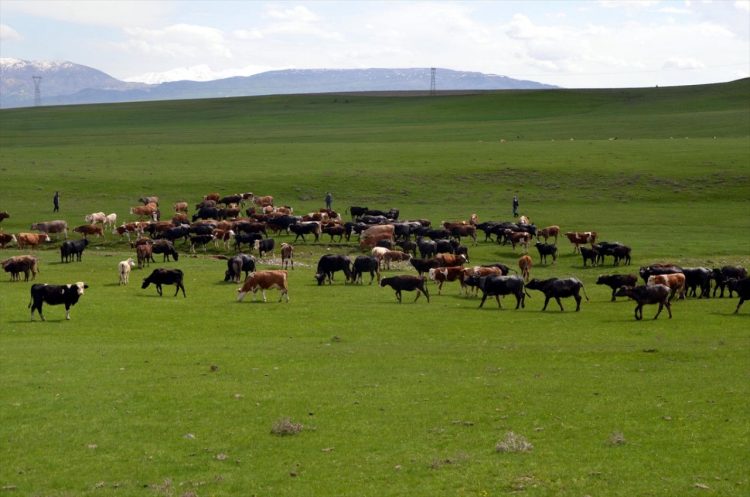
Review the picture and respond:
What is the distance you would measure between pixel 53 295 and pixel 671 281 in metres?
21.5

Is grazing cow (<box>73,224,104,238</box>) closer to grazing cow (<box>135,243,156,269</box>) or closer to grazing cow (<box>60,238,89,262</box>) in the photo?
grazing cow (<box>60,238,89,262</box>)

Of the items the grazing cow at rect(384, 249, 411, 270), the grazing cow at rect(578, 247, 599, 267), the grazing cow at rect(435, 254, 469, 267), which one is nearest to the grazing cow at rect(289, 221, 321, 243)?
the grazing cow at rect(384, 249, 411, 270)

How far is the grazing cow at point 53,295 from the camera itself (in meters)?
28.9

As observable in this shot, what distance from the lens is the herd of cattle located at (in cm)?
3291

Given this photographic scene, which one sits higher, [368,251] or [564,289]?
[564,289]

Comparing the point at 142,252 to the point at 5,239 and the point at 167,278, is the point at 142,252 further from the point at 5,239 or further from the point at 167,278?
the point at 5,239

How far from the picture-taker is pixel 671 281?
114ft

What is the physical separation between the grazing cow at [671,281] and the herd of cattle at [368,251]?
4 cm

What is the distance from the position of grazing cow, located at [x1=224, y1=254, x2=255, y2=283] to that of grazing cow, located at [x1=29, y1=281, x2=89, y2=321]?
9.54 meters

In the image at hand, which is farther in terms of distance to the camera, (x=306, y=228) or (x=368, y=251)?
(x=306, y=228)

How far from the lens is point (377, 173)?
7925cm

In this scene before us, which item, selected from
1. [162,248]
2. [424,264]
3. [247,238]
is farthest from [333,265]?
[247,238]

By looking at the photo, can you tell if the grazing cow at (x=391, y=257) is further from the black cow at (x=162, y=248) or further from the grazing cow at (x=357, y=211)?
the grazing cow at (x=357, y=211)

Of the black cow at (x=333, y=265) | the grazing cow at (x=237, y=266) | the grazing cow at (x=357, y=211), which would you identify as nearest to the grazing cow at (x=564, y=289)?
the black cow at (x=333, y=265)
